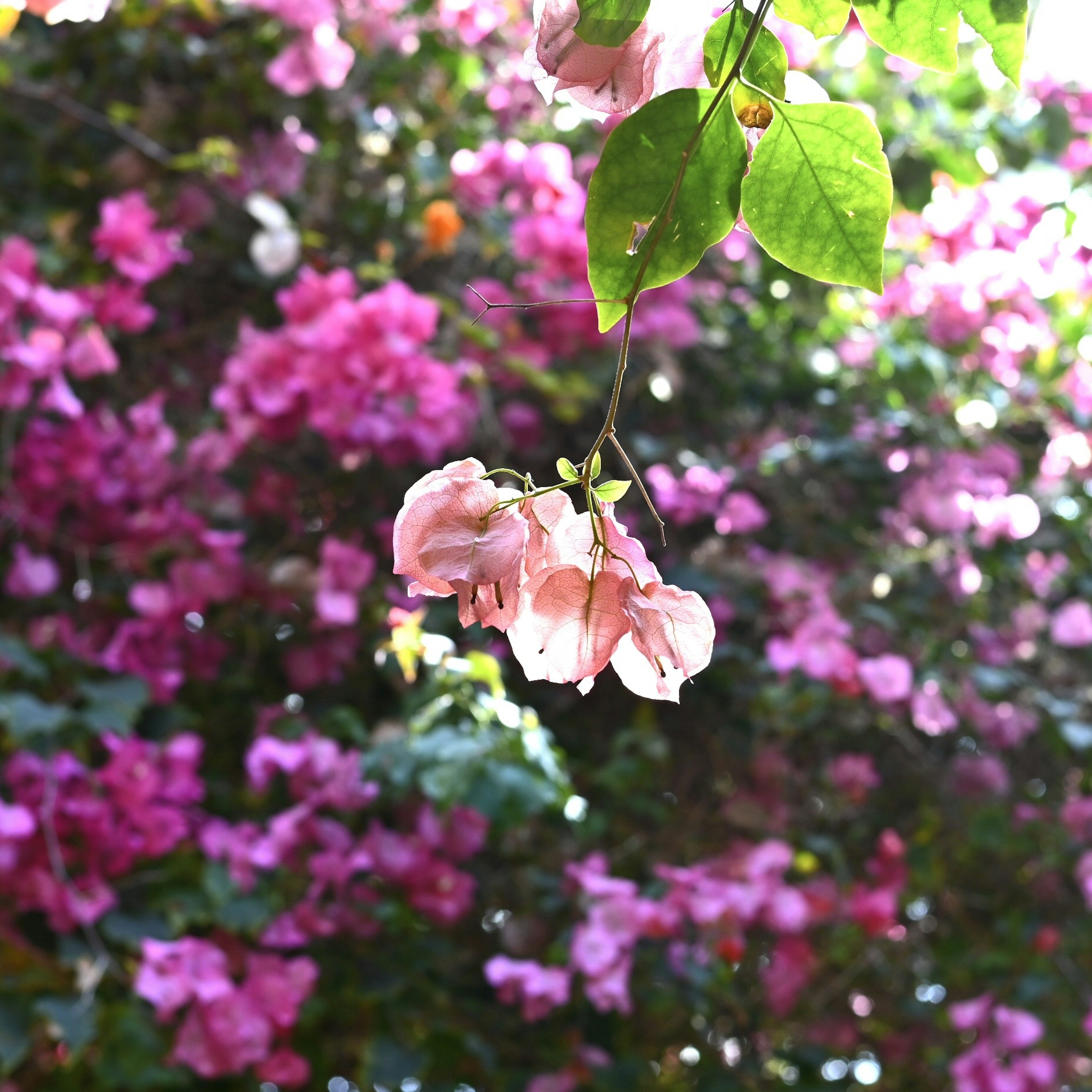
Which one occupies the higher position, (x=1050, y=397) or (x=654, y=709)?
(x=1050, y=397)

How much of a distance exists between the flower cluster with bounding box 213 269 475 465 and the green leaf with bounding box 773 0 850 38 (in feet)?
3.69

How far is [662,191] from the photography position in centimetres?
35

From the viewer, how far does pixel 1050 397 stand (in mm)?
1859

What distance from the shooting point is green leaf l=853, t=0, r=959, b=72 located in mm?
355

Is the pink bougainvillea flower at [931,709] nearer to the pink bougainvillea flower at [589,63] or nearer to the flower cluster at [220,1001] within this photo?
the flower cluster at [220,1001]

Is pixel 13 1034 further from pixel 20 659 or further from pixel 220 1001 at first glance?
pixel 20 659

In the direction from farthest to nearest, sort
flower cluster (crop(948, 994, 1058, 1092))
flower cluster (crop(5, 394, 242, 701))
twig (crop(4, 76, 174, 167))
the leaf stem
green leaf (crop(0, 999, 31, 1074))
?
twig (crop(4, 76, 174, 167)) → flower cluster (crop(948, 994, 1058, 1092)) → flower cluster (crop(5, 394, 242, 701)) → green leaf (crop(0, 999, 31, 1074)) → the leaf stem

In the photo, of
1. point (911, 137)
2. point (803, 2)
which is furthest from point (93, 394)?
point (803, 2)

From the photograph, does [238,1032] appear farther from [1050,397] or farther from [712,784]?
[1050,397]

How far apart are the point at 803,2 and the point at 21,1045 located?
3.70 feet

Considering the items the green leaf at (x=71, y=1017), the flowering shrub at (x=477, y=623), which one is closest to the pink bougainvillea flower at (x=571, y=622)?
the flowering shrub at (x=477, y=623)

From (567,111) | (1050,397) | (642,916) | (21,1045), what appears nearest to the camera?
(21,1045)

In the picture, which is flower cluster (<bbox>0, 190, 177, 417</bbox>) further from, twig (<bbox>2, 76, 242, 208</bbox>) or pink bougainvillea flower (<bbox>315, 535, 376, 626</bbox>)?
pink bougainvillea flower (<bbox>315, 535, 376, 626</bbox>)

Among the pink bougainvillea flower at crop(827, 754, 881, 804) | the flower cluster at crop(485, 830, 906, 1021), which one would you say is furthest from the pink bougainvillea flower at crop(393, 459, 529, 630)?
the pink bougainvillea flower at crop(827, 754, 881, 804)
